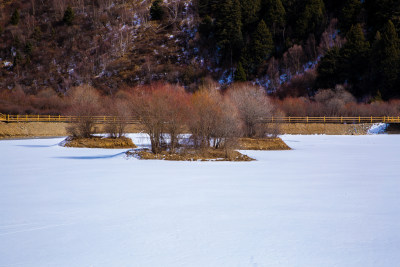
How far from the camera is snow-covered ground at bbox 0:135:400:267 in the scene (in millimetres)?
5961

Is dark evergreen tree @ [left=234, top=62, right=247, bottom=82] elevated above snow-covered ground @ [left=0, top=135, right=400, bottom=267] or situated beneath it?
elevated above

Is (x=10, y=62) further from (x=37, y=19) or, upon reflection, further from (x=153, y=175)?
(x=153, y=175)

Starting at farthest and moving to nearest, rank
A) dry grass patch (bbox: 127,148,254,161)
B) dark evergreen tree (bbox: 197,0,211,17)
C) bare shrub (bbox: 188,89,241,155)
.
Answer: dark evergreen tree (bbox: 197,0,211,17), bare shrub (bbox: 188,89,241,155), dry grass patch (bbox: 127,148,254,161)

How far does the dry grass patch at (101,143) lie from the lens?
27844 millimetres

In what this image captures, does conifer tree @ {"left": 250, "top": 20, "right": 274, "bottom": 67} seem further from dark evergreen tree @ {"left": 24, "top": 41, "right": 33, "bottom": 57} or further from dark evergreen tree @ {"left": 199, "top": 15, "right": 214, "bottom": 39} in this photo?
dark evergreen tree @ {"left": 24, "top": 41, "right": 33, "bottom": 57}

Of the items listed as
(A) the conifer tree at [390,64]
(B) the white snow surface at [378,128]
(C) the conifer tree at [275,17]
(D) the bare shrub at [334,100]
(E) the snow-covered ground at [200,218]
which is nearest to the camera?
(E) the snow-covered ground at [200,218]

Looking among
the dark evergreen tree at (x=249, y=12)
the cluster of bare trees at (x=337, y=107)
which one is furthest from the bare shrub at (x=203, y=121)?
the dark evergreen tree at (x=249, y=12)

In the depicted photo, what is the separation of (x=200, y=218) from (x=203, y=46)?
8934 cm

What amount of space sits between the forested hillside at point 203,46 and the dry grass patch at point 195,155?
44.6 m

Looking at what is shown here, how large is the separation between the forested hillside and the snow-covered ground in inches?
2041

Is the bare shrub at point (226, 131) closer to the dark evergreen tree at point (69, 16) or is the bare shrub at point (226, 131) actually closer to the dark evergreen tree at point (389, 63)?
the dark evergreen tree at point (389, 63)

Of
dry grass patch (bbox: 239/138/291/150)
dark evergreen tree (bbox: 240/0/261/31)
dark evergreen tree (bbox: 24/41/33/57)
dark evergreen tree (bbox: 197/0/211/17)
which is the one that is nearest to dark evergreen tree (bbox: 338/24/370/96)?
dark evergreen tree (bbox: 240/0/261/31)

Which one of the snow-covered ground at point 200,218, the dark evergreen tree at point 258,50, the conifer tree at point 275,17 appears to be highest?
the conifer tree at point 275,17

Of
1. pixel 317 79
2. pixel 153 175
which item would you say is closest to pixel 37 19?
pixel 317 79
